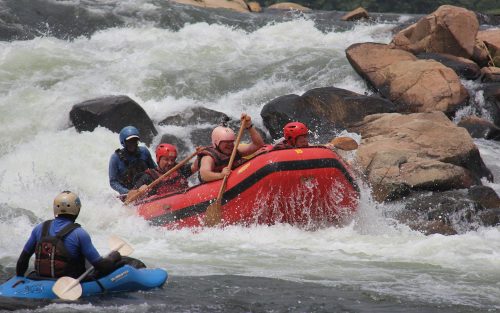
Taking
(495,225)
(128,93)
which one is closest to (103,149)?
(128,93)

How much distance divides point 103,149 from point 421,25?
6.53 m

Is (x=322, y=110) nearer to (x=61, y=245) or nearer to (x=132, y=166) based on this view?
(x=132, y=166)

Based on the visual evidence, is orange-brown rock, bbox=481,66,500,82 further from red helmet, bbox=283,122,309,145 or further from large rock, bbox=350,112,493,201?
red helmet, bbox=283,122,309,145

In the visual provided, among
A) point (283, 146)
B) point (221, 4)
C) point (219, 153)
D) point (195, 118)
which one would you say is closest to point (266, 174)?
point (283, 146)

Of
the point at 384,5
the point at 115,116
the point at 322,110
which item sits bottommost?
the point at 384,5

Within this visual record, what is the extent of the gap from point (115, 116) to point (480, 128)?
565cm

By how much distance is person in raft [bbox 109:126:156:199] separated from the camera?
1038cm

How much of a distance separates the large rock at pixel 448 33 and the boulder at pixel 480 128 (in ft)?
7.96

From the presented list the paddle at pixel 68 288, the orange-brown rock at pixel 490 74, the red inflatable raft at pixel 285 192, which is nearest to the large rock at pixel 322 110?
the orange-brown rock at pixel 490 74

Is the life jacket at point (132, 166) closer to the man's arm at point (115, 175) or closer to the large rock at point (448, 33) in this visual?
the man's arm at point (115, 175)

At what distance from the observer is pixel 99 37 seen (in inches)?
747

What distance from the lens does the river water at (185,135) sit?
22.6 ft

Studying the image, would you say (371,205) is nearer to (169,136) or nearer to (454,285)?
(454,285)

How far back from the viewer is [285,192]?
9078mm
